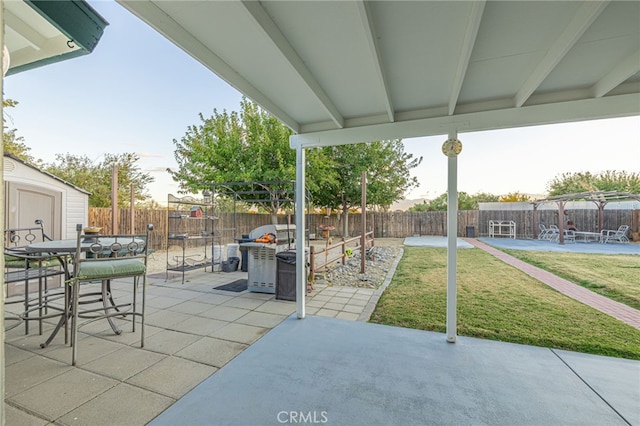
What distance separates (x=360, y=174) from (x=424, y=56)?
11.3 m

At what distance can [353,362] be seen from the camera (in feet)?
7.57

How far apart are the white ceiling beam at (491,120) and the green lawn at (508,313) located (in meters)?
2.26

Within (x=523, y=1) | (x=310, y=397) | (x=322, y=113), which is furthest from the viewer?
(x=322, y=113)

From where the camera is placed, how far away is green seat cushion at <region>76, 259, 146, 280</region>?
2.31 m

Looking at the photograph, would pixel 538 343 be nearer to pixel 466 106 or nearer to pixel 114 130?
pixel 466 106

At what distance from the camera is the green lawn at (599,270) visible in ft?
14.8

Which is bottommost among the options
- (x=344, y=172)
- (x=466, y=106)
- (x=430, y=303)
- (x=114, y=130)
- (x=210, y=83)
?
(x=430, y=303)

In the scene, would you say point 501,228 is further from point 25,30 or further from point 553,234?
point 25,30

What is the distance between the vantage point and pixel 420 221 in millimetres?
15094

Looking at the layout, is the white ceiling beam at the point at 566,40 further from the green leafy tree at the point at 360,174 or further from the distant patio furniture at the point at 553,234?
the distant patio furniture at the point at 553,234

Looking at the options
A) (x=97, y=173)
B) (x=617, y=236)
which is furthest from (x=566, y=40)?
(x=97, y=173)

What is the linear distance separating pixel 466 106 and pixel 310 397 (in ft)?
9.71

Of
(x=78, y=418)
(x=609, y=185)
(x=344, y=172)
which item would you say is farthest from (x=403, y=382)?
(x=609, y=185)

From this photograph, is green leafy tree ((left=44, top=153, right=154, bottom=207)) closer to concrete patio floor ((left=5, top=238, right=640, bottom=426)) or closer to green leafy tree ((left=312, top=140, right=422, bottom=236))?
green leafy tree ((left=312, top=140, right=422, bottom=236))
